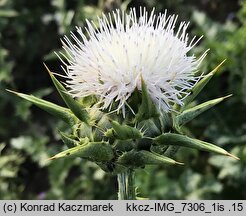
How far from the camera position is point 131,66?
4.25 feet

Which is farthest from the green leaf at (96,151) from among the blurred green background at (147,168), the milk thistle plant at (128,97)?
the blurred green background at (147,168)

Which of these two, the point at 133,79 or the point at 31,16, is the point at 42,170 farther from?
the point at 133,79

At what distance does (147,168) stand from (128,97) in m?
1.05

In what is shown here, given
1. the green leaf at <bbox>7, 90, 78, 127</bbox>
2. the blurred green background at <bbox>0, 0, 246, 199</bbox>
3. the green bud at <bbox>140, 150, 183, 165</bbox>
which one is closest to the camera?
the green bud at <bbox>140, 150, 183, 165</bbox>

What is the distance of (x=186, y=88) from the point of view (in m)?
1.33

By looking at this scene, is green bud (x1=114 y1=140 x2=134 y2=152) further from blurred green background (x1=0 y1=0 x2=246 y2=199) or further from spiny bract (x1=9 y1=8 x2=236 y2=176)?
blurred green background (x1=0 y1=0 x2=246 y2=199)

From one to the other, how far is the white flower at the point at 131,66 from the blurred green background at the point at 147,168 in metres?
1.05

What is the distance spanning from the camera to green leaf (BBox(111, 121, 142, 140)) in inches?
50.3

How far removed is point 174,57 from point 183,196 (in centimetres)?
131

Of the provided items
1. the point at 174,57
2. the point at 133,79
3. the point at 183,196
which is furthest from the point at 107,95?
the point at 183,196

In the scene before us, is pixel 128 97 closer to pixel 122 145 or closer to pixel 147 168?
pixel 122 145

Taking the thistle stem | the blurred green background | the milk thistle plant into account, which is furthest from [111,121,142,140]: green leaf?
the blurred green background

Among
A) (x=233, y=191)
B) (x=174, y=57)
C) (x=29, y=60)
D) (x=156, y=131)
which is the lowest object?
(x=156, y=131)

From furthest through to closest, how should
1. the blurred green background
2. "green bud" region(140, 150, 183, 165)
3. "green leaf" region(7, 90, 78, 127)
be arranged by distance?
the blurred green background, "green leaf" region(7, 90, 78, 127), "green bud" region(140, 150, 183, 165)
